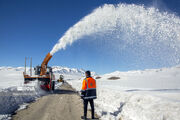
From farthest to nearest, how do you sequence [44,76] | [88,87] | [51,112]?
[44,76] → [51,112] → [88,87]

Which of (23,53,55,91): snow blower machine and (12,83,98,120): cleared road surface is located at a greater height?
(23,53,55,91): snow blower machine

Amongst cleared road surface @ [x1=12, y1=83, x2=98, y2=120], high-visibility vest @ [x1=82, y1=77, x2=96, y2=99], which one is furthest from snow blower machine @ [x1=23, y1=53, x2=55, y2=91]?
high-visibility vest @ [x1=82, y1=77, x2=96, y2=99]

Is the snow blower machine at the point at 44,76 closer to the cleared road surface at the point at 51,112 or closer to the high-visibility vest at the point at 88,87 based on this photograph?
the cleared road surface at the point at 51,112

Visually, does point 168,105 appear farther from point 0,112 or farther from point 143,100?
point 0,112

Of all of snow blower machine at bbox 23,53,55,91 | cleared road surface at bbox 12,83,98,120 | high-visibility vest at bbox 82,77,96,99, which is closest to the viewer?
high-visibility vest at bbox 82,77,96,99

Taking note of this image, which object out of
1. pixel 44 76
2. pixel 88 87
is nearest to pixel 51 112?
pixel 88 87

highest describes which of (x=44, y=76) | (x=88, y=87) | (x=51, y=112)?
(x=44, y=76)

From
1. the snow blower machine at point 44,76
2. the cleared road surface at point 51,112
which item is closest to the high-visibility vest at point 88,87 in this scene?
the cleared road surface at point 51,112

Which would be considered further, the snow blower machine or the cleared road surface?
the snow blower machine

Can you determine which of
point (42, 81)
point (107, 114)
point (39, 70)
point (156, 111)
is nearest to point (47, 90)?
A: point (42, 81)

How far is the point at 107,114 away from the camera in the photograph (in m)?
6.11

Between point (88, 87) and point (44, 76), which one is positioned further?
point (44, 76)

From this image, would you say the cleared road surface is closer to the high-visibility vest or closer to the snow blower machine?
the high-visibility vest

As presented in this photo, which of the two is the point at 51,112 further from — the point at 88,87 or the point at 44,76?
the point at 44,76
